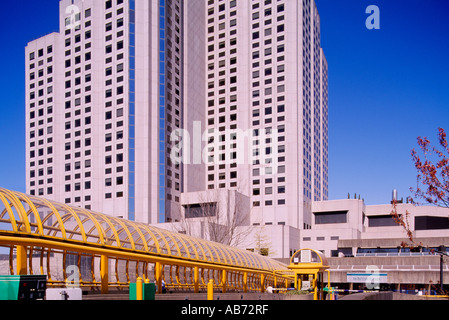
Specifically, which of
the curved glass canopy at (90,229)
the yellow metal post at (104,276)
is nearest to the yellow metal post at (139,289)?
the curved glass canopy at (90,229)

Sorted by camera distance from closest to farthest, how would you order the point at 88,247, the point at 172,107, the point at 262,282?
the point at 88,247 → the point at 262,282 → the point at 172,107

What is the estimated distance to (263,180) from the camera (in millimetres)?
90250

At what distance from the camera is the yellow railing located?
14.1 meters

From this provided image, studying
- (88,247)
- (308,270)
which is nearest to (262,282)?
(308,270)

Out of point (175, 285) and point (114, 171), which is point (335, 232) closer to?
point (114, 171)

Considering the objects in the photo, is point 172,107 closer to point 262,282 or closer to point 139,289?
point 262,282

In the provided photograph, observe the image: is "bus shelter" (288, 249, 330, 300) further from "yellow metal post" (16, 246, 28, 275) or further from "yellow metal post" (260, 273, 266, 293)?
"yellow metal post" (16, 246, 28, 275)

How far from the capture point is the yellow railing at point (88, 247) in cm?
1415

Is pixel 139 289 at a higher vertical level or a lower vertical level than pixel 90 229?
lower

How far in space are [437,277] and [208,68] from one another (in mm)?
67516

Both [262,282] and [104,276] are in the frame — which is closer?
[104,276]

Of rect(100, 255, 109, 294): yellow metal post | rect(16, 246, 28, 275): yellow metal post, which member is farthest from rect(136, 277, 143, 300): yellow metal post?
rect(100, 255, 109, 294): yellow metal post

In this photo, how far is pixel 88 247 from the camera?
16.6 metres
